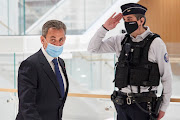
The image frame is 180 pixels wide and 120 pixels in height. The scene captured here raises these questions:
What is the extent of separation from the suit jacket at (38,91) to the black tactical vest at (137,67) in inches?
23.7

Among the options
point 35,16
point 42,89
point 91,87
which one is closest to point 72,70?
point 91,87

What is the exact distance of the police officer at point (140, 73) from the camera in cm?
205

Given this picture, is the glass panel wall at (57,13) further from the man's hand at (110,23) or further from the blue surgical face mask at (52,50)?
the blue surgical face mask at (52,50)

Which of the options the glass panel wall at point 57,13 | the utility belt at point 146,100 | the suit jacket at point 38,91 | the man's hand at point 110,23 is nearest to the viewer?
the suit jacket at point 38,91

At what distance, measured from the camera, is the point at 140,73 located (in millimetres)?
2062

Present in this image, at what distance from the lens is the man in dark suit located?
5.23 feet

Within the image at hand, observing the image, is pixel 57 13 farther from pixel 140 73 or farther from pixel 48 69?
pixel 48 69

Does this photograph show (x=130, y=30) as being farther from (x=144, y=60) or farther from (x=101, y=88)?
(x=101, y=88)

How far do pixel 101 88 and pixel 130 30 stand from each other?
4.76ft

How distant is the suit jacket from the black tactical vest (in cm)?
60

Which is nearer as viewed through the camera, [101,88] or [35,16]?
[101,88]

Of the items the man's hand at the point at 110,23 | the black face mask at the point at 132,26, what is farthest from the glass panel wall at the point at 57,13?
the black face mask at the point at 132,26

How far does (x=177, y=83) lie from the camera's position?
3455 millimetres

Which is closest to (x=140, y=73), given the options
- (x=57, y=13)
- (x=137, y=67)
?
(x=137, y=67)
